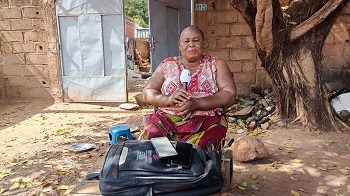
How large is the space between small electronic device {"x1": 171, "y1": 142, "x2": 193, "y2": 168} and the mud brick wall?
19.0ft

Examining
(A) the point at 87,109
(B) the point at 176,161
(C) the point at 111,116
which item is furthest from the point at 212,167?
(A) the point at 87,109

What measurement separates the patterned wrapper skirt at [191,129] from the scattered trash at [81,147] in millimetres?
1915

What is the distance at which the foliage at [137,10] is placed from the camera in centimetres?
2414

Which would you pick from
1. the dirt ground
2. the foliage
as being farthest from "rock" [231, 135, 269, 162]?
the foliage

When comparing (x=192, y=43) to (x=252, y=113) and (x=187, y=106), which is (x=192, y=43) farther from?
(x=252, y=113)

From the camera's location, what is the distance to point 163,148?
1.69 m

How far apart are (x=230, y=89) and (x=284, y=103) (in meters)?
2.74

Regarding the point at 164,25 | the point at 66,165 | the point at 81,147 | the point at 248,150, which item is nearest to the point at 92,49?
the point at 164,25

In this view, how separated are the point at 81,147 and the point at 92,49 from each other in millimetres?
3193

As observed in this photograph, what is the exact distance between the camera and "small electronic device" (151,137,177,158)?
1.62 meters

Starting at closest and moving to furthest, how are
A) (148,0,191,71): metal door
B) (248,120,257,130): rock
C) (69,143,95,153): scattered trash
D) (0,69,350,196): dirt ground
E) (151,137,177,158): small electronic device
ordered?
1. (151,137,177,158): small electronic device
2. (0,69,350,196): dirt ground
3. (69,143,95,153): scattered trash
4. (248,120,257,130): rock
5. (148,0,191,71): metal door

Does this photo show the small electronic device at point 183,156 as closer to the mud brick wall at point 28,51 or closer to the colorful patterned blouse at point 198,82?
the colorful patterned blouse at point 198,82

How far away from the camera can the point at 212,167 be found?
5.26 feet

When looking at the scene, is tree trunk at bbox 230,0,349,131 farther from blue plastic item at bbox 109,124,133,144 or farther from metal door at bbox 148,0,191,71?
metal door at bbox 148,0,191,71
